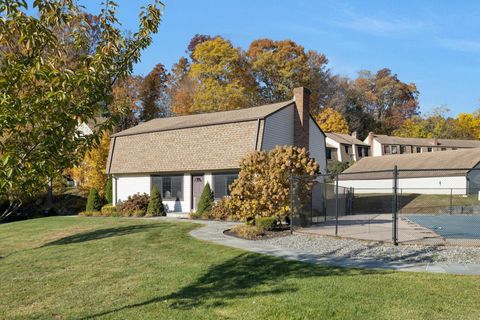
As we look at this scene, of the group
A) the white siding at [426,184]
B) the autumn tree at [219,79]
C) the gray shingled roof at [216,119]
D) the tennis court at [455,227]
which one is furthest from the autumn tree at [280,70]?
the tennis court at [455,227]

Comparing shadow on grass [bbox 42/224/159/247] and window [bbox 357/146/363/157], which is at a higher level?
window [bbox 357/146/363/157]

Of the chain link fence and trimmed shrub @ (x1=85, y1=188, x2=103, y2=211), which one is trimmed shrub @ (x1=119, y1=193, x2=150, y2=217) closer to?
trimmed shrub @ (x1=85, y1=188, x2=103, y2=211)

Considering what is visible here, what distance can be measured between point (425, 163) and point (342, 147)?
14000 mm

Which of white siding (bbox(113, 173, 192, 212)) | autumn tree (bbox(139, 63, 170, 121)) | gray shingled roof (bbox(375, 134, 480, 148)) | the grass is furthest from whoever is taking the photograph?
gray shingled roof (bbox(375, 134, 480, 148))

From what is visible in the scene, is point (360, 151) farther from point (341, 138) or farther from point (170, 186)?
point (170, 186)

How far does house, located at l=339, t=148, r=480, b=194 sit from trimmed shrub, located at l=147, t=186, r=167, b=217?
20134 millimetres

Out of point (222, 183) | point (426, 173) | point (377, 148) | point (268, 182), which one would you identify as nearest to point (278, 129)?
point (222, 183)

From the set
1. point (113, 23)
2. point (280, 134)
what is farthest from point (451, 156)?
point (113, 23)

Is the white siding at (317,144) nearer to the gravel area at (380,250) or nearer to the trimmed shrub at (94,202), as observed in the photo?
the gravel area at (380,250)

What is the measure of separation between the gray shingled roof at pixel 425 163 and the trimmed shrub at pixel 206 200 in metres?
20.7

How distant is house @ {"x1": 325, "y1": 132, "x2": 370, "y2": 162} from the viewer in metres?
58.2

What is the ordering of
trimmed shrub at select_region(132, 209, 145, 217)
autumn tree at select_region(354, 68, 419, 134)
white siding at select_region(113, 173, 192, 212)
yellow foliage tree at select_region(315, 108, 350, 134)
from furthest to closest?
autumn tree at select_region(354, 68, 419, 134), yellow foliage tree at select_region(315, 108, 350, 134), white siding at select_region(113, 173, 192, 212), trimmed shrub at select_region(132, 209, 145, 217)

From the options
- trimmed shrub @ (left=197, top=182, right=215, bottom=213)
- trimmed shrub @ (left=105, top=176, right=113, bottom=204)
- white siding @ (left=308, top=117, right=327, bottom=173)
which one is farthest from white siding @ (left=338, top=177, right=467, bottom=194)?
trimmed shrub @ (left=105, top=176, right=113, bottom=204)

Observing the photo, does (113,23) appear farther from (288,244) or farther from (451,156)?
(451,156)
